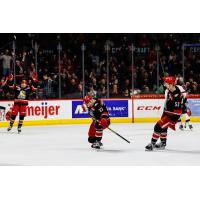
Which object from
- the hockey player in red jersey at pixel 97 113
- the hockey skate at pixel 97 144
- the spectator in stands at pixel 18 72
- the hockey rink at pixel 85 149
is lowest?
the hockey rink at pixel 85 149

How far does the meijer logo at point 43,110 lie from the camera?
566 inches

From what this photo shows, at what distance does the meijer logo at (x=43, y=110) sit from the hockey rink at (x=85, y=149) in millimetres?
1002

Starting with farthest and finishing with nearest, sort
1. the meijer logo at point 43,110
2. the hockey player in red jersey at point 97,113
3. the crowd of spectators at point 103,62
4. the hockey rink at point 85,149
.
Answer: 1. the crowd of spectators at point 103,62
2. the meijer logo at point 43,110
3. the hockey player in red jersey at point 97,113
4. the hockey rink at point 85,149

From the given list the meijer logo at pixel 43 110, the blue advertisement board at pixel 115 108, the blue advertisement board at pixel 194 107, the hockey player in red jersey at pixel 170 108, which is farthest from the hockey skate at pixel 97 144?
the blue advertisement board at pixel 194 107

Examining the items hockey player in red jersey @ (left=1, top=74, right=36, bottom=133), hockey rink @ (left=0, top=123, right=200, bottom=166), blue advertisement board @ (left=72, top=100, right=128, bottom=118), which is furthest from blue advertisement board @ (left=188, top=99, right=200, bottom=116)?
hockey player in red jersey @ (left=1, top=74, right=36, bottom=133)

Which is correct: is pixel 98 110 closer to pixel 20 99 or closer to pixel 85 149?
pixel 85 149

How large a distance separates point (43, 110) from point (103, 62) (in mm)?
2825

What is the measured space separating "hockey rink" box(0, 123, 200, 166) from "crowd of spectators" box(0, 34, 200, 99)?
7.76ft

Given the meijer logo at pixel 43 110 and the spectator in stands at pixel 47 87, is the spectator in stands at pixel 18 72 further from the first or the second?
the meijer logo at pixel 43 110

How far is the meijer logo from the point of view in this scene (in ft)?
47.2

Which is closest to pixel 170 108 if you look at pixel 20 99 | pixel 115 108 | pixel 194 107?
pixel 20 99

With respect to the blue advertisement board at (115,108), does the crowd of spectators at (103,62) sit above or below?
above

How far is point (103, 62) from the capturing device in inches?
643

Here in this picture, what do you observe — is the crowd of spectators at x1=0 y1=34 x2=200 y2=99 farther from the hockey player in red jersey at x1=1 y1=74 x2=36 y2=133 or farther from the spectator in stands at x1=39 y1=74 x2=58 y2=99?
the hockey player in red jersey at x1=1 y1=74 x2=36 y2=133
